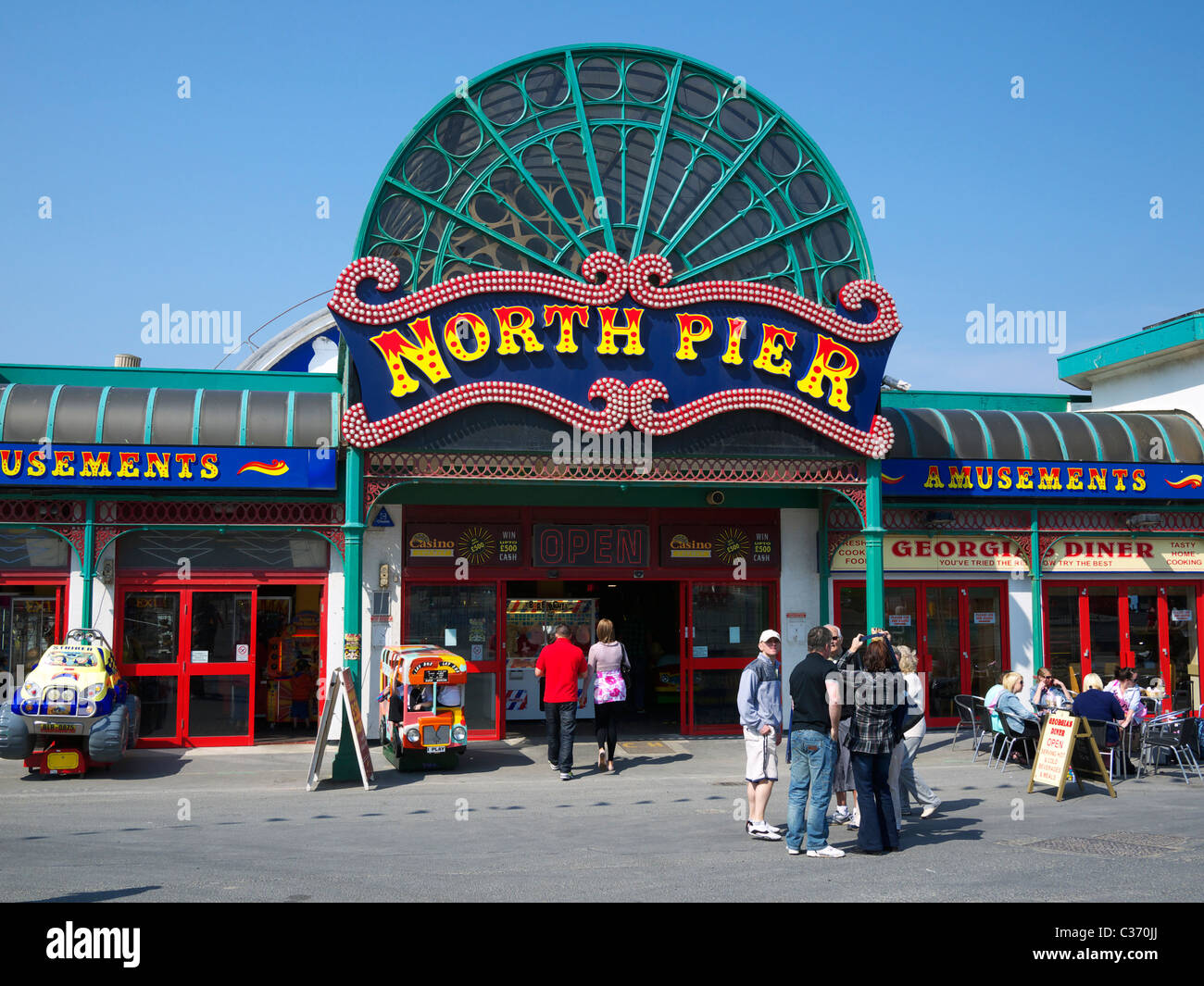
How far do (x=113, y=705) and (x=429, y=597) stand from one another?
15.0 ft

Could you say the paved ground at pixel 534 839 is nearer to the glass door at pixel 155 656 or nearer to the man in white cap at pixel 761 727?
the man in white cap at pixel 761 727

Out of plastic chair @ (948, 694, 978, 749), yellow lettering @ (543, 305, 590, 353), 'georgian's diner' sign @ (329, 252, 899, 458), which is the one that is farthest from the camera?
plastic chair @ (948, 694, 978, 749)

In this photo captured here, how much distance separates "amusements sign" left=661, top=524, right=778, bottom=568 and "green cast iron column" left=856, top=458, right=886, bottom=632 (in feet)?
6.95

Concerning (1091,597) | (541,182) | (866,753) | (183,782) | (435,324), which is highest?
(541,182)

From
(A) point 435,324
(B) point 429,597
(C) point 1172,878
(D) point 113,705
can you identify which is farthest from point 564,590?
(C) point 1172,878

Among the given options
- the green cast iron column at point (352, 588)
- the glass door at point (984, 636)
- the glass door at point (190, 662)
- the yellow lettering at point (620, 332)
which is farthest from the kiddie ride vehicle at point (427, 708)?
the glass door at point (984, 636)

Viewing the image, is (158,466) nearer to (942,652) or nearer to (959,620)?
(942,652)

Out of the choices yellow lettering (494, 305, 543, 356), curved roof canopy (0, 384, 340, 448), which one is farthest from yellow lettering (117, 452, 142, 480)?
yellow lettering (494, 305, 543, 356)

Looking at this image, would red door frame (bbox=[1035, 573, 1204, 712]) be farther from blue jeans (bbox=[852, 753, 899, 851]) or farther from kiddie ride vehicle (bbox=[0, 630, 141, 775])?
kiddie ride vehicle (bbox=[0, 630, 141, 775])

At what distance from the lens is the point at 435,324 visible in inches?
545

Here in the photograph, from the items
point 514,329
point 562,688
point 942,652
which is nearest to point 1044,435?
point 942,652

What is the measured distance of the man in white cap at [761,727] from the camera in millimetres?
9523

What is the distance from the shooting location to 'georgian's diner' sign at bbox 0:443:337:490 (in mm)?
14422
